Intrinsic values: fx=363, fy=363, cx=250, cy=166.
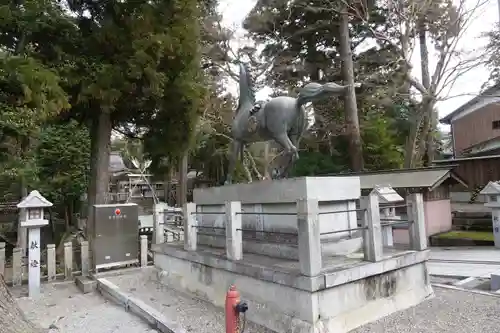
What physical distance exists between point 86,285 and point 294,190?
5.19 metres

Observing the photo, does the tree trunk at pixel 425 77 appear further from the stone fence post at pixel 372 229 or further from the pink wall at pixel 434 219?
the stone fence post at pixel 372 229

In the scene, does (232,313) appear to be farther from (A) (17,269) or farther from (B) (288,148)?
(A) (17,269)

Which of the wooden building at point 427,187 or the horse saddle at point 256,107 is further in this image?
the wooden building at point 427,187

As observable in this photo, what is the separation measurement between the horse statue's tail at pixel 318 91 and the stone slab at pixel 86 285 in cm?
589

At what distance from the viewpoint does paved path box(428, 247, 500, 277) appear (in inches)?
303

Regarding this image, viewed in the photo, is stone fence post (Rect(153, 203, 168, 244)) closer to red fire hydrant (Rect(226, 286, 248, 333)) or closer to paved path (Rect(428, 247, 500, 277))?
red fire hydrant (Rect(226, 286, 248, 333))

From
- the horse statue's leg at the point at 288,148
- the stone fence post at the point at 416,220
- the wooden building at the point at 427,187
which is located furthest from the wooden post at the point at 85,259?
the wooden building at the point at 427,187

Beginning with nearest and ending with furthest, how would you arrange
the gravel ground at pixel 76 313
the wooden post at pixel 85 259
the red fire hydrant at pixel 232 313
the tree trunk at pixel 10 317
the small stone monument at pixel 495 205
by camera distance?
the tree trunk at pixel 10 317
the red fire hydrant at pixel 232 313
the gravel ground at pixel 76 313
the wooden post at pixel 85 259
the small stone monument at pixel 495 205

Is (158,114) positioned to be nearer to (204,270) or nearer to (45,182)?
(204,270)

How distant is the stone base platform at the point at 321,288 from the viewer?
4383 millimetres

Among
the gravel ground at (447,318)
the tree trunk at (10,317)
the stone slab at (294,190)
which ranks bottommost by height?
the gravel ground at (447,318)

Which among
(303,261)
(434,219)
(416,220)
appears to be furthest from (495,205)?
(303,261)

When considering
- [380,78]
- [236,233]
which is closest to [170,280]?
[236,233]

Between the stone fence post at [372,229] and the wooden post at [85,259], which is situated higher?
the stone fence post at [372,229]
